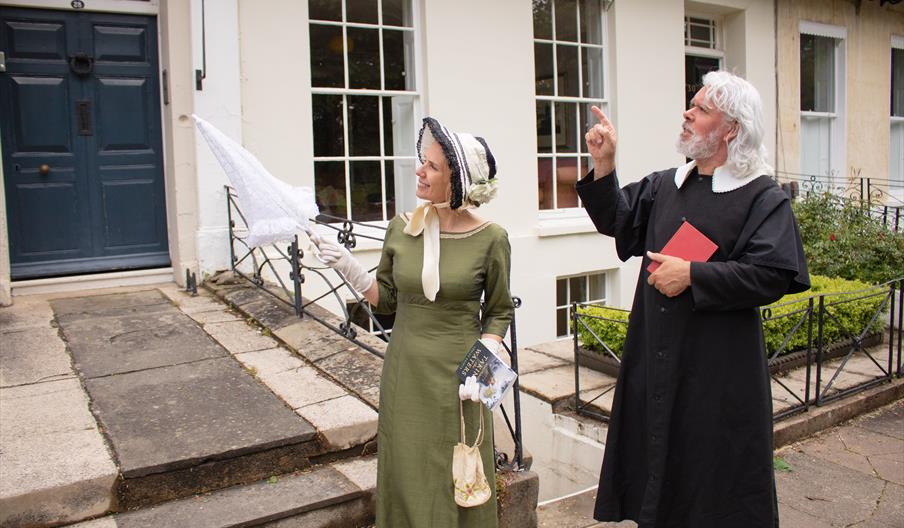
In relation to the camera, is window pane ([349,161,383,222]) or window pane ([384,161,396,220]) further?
window pane ([384,161,396,220])

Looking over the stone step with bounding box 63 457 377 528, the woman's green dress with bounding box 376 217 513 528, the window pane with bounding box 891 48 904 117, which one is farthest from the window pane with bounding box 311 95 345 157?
the window pane with bounding box 891 48 904 117

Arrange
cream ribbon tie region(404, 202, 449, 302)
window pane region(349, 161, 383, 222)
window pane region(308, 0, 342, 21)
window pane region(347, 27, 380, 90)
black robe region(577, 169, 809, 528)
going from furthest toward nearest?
window pane region(349, 161, 383, 222) → window pane region(347, 27, 380, 90) → window pane region(308, 0, 342, 21) → cream ribbon tie region(404, 202, 449, 302) → black robe region(577, 169, 809, 528)

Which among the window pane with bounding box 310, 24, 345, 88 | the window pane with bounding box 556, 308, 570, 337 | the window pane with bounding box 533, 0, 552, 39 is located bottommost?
→ the window pane with bounding box 556, 308, 570, 337

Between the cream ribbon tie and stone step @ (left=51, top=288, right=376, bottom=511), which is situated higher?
the cream ribbon tie

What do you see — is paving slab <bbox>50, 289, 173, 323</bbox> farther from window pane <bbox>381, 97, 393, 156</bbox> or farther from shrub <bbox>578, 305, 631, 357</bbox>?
shrub <bbox>578, 305, 631, 357</bbox>

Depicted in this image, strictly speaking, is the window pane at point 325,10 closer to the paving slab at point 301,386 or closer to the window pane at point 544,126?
the window pane at point 544,126

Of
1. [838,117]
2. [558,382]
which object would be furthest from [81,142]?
[838,117]

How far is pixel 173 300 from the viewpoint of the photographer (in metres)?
6.40

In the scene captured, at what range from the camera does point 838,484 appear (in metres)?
4.50

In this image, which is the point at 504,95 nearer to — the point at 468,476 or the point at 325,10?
the point at 325,10

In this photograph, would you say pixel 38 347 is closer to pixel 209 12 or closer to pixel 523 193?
pixel 209 12

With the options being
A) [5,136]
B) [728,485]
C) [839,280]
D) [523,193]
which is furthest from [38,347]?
[839,280]

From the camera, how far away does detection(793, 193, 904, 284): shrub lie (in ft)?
26.0

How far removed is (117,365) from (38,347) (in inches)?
31.3
